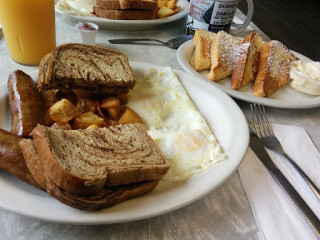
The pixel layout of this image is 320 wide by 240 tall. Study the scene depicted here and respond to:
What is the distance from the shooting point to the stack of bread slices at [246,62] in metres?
1.68

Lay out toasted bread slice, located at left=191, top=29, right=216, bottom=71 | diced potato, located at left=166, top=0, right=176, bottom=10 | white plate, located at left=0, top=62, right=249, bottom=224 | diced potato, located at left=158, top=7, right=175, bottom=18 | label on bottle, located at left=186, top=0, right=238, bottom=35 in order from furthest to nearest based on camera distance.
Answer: diced potato, located at left=166, top=0, right=176, bottom=10 < diced potato, located at left=158, top=7, right=175, bottom=18 < label on bottle, located at left=186, top=0, right=238, bottom=35 < toasted bread slice, located at left=191, top=29, right=216, bottom=71 < white plate, located at left=0, top=62, right=249, bottom=224

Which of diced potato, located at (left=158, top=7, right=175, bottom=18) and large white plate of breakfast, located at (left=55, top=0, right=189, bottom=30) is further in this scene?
diced potato, located at (left=158, top=7, right=175, bottom=18)

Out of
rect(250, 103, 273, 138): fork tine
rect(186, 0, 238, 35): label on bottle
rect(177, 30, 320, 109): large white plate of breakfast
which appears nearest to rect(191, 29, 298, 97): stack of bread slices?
rect(177, 30, 320, 109): large white plate of breakfast

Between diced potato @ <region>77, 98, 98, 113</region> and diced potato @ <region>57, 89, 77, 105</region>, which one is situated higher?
diced potato @ <region>77, 98, 98, 113</region>

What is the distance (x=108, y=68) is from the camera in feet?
4.87

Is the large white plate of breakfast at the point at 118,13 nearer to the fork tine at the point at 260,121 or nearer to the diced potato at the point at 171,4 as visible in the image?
the diced potato at the point at 171,4

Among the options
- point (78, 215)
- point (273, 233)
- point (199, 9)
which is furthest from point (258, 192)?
point (199, 9)

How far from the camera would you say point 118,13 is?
7.48 ft

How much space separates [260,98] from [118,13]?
1403 mm

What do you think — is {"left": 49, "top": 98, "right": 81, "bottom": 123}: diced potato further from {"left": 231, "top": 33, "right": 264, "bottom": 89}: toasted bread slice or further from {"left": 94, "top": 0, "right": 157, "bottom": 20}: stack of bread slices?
{"left": 94, "top": 0, "right": 157, "bottom": 20}: stack of bread slices

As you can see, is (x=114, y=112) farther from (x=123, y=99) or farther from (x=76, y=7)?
(x=76, y=7)

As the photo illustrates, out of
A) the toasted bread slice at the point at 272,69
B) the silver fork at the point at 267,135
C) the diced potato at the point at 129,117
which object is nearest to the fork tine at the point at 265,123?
the silver fork at the point at 267,135

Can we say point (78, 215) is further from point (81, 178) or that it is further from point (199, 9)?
point (199, 9)

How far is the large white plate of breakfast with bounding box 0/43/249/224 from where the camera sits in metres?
0.81
